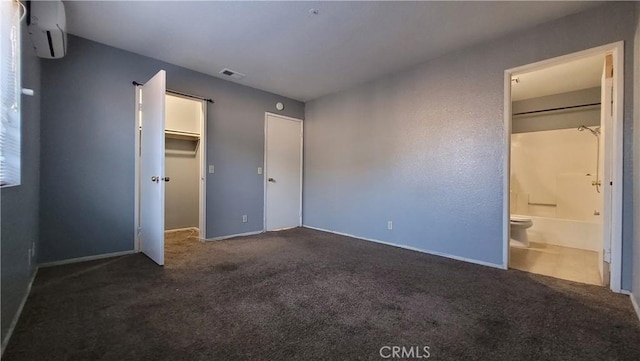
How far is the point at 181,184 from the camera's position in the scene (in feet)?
15.5

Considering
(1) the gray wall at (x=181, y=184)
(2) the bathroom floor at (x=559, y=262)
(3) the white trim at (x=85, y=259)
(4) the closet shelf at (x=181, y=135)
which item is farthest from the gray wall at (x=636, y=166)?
(1) the gray wall at (x=181, y=184)

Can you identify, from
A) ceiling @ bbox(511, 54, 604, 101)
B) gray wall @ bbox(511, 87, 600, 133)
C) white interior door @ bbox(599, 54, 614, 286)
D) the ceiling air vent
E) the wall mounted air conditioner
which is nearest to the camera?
the wall mounted air conditioner

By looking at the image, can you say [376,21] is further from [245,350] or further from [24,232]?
[24,232]

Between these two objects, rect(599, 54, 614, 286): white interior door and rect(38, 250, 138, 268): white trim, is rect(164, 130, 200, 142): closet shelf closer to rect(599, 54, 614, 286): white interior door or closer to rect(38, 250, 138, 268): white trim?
rect(38, 250, 138, 268): white trim

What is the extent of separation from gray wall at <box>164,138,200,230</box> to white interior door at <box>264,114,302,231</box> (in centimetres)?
142

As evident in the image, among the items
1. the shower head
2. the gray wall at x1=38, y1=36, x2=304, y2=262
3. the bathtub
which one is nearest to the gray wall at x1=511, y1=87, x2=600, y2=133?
the shower head

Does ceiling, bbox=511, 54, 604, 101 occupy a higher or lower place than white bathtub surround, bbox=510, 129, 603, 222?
higher

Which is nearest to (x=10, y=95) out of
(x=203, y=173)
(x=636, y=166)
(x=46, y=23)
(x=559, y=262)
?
(x=46, y=23)

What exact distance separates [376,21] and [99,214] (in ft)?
11.8

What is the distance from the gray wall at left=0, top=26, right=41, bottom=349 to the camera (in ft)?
4.69

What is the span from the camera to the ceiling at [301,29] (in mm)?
2311

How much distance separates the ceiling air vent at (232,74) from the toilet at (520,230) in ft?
14.8

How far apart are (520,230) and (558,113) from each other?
2268 millimetres

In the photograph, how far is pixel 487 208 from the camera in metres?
2.85
